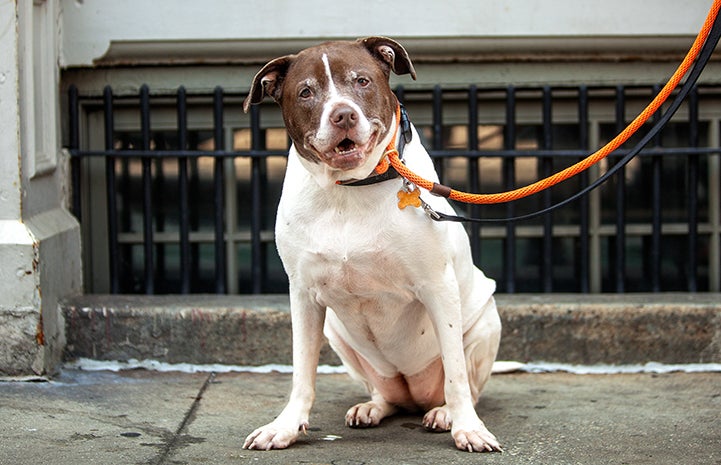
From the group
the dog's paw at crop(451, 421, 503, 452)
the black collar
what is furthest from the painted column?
the dog's paw at crop(451, 421, 503, 452)

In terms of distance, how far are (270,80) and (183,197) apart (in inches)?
78.3

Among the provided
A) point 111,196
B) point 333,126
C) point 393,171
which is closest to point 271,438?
point 393,171

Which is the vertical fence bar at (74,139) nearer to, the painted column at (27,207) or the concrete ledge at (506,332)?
the painted column at (27,207)

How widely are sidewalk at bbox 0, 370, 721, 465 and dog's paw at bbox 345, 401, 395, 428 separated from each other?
49 mm

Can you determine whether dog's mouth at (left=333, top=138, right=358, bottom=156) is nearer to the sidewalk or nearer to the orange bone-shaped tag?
the orange bone-shaped tag

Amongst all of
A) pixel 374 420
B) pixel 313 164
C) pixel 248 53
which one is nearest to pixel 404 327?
pixel 374 420

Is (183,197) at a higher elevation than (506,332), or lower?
higher

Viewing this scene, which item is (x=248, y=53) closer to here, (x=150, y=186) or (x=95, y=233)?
(x=150, y=186)

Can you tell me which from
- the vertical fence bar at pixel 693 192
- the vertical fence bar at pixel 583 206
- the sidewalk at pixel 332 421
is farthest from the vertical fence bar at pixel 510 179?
the vertical fence bar at pixel 693 192

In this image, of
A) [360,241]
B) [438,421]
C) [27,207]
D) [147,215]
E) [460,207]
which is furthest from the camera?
[460,207]

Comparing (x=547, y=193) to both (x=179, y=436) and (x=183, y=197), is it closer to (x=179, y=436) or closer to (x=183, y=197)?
(x=183, y=197)

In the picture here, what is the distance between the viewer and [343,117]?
11.3ft

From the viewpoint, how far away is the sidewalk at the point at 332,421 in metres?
3.78

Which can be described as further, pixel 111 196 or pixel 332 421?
pixel 111 196
